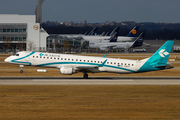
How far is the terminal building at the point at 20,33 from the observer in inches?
4338

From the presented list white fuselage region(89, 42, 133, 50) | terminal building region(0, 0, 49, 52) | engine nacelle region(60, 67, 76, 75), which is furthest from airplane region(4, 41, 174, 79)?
white fuselage region(89, 42, 133, 50)

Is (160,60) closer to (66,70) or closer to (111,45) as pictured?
(66,70)

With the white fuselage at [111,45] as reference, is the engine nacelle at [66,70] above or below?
below

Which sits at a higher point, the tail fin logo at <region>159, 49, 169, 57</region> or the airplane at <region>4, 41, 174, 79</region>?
the tail fin logo at <region>159, 49, 169, 57</region>

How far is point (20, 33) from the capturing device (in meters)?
112

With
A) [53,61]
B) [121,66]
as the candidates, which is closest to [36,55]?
[53,61]

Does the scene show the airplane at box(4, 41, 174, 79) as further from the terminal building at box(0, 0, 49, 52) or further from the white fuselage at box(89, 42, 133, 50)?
the white fuselage at box(89, 42, 133, 50)

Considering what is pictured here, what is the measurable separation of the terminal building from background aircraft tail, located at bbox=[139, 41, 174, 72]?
7029cm

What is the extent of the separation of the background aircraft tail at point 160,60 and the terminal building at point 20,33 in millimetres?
70287

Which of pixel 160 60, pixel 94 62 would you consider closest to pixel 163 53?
pixel 160 60

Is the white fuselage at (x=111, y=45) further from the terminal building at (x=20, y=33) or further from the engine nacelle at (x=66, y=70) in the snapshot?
the engine nacelle at (x=66, y=70)

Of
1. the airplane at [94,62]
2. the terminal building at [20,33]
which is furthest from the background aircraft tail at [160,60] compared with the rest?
the terminal building at [20,33]

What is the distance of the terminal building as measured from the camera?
110188 mm
